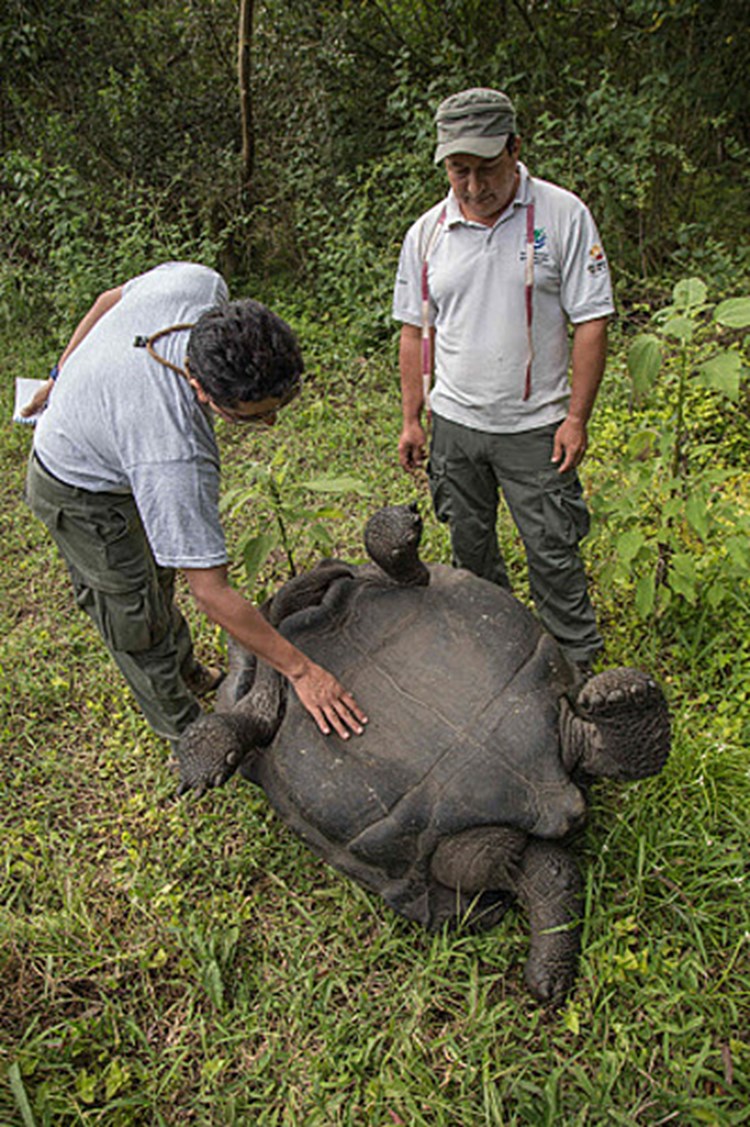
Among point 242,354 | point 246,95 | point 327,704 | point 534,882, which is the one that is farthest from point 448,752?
point 246,95

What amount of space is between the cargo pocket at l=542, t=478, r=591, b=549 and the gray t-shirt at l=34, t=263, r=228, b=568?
1175 mm

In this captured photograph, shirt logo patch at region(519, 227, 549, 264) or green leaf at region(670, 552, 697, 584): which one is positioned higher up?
shirt logo patch at region(519, 227, 549, 264)

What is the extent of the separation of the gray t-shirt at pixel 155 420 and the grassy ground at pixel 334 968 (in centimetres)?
116

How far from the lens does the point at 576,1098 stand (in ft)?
6.19

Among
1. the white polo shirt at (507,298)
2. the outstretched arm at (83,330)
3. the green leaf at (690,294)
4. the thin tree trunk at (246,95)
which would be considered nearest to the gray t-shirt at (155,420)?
the outstretched arm at (83,330)

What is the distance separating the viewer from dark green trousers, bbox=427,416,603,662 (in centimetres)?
264

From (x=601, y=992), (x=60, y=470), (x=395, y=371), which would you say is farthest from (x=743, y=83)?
(x=601, y=992)

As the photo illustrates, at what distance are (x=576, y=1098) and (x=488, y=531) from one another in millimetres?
1788

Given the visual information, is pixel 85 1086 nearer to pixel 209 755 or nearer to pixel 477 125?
pixel 209 755

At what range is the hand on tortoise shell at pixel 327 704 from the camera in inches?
83.4

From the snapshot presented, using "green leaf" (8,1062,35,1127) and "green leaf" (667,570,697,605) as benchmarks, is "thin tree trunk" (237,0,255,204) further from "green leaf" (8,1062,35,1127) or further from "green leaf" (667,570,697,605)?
"green leaf" (8,1062,35,1127)

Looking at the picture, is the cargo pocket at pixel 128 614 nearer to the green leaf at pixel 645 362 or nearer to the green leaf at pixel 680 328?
the green leaf at pixel 645 362

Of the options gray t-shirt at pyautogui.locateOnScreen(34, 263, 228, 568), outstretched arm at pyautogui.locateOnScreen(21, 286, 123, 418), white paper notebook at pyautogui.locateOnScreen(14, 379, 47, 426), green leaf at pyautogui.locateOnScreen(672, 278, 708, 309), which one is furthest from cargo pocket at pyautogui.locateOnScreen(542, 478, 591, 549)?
white paper notebook at pyautogui.locateOnScreen(14, 379, 47, 426)

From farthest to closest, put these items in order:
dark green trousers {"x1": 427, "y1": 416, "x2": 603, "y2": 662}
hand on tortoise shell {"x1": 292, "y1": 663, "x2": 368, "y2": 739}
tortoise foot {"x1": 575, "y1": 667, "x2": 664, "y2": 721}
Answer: dark green trousers {"x1": 427, "y1": 416, "x2": 603, "y2": 662} → hand on tortoise shell {"x1": 292, "y1": 663, "x2": 368, "y2": 739} → tortoise foot {"x1": 575, "y1": 667, "x2": 664, "y2": 721}
